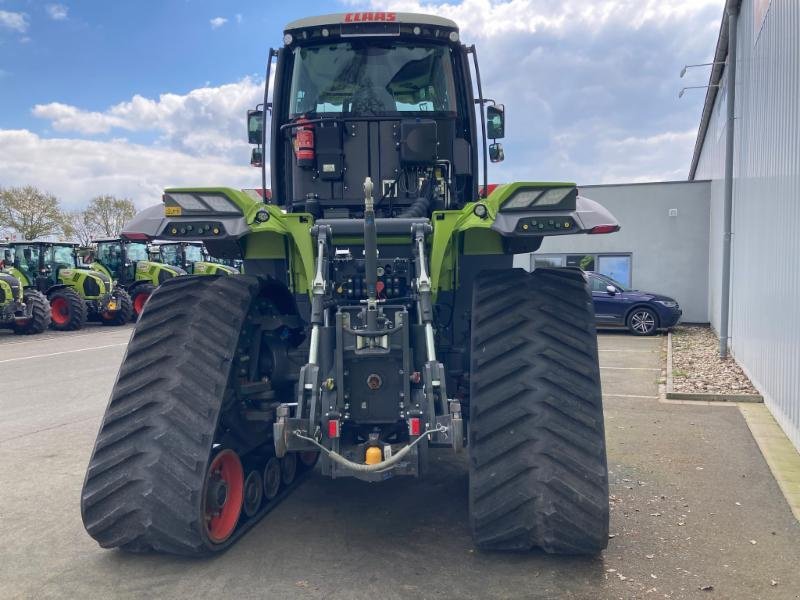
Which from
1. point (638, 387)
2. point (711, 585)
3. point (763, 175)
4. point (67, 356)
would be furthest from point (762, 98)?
point (67, 356)

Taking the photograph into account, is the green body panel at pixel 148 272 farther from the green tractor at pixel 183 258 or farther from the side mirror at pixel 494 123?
the side mirror at pixel 494 123

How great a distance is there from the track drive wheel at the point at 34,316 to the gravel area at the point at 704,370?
16.1 metres

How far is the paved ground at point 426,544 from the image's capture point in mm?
3514

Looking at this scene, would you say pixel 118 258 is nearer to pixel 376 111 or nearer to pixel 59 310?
pixel 59 310

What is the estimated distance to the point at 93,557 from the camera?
3.90 m

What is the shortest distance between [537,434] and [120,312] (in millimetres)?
20309

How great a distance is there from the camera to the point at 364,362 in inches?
149

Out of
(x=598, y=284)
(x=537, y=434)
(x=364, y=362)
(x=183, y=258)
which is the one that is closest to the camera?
(x=537, y=434)

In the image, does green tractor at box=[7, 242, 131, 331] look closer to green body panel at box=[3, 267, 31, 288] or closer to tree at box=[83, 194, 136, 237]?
green body panel at box=[3, 267, 31, 288]

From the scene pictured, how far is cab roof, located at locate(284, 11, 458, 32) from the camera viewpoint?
4961 mm

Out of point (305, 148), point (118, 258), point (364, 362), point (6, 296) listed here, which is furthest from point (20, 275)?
point (364, 362)

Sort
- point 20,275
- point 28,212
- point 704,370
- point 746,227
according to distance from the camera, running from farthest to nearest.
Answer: point 28,212, point 20,275, point 704,370, point 746,227

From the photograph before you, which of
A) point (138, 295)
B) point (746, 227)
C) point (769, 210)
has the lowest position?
point (138, 295)

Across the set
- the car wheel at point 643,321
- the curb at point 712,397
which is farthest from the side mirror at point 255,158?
the car wheel at point 643,321
